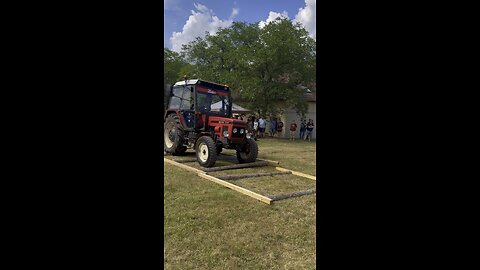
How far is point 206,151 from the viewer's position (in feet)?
21.9

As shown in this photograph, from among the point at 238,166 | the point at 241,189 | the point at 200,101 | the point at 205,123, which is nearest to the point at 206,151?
the point at 238,166

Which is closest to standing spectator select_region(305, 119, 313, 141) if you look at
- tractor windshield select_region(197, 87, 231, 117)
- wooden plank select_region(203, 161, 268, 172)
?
tractor windshield select_region(197, 87, 231, 117)

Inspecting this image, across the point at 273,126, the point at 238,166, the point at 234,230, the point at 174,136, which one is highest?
the point at 273,126

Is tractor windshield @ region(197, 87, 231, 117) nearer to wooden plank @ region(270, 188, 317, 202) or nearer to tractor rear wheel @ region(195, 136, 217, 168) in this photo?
tractor rear wheel @ region(195, 136, 217, 168)

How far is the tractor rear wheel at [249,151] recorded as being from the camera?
7352 mm

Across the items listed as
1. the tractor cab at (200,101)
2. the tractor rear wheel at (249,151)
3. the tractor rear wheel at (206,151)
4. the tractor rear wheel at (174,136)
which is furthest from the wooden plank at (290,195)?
the tractor rear wheel at (174,136)

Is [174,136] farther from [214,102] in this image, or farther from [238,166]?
[238,166]

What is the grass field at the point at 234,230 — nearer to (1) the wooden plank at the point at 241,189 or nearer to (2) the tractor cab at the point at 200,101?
(1) the wooden plank at the point at 241,189

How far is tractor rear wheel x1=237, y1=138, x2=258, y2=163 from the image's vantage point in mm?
7352

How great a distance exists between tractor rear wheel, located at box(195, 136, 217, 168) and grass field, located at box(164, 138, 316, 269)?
1.55 m

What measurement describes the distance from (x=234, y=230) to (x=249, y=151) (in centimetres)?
441
